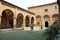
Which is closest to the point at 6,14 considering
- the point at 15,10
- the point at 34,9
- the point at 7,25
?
the point at 7,25

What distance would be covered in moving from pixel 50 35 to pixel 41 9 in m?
25.2

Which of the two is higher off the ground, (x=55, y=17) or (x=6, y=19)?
(x=55, y=17)

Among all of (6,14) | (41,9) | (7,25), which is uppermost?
(41,9)

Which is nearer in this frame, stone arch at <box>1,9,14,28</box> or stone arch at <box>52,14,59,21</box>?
stone arch at <box>1,9,14,28</box>

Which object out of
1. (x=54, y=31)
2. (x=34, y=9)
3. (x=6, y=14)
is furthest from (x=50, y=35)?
(x=34, y=9)

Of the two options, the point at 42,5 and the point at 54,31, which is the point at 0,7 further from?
the point at 42,5

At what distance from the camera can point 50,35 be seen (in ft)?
18.3

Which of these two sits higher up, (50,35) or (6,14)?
(6,14)

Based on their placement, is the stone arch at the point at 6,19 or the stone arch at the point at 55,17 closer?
the stone arch at the point at 6,19

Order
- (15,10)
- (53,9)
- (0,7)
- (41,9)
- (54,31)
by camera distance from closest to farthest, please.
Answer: (54,31) < (0,7) < (15,10) < (53,9) < (41,9)

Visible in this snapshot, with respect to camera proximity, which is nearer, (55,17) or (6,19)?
(6,19)

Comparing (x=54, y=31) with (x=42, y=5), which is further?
(x=42, y=5)

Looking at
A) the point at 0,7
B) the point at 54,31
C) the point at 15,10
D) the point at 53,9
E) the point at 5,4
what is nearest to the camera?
the point at 54,31

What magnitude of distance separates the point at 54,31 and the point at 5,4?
11836 mm
